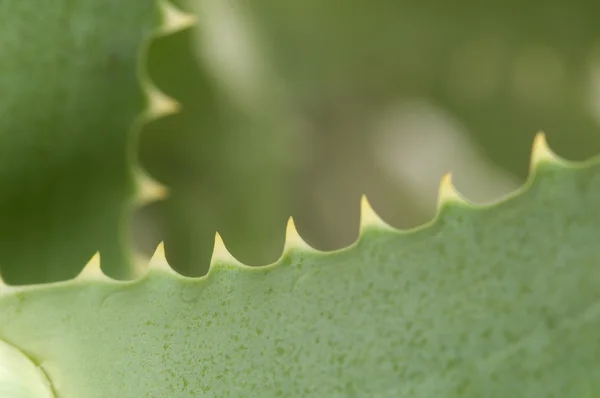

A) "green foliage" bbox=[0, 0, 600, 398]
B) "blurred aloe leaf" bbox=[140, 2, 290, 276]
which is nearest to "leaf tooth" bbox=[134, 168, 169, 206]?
"green foliage" bbox=[0, 0, 600, 398]

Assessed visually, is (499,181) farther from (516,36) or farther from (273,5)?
(273,5)

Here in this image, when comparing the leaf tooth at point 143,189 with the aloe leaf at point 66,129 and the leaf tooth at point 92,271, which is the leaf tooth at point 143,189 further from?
the leaf tooth at point 92,271

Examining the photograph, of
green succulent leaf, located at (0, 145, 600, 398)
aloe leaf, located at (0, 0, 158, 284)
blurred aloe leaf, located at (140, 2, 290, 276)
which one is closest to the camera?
green succulent leaf, located at (0, 145, 600, 398)

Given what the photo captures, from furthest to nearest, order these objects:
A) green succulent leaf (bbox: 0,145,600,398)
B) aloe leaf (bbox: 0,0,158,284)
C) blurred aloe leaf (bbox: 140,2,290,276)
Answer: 1. blurred aloe leaf (bbox: 140,2,290,276)
2. aloe leaf (bbox: 0,0,158,284)
3. green succulent leaf (bbox: 0,145,600,398)

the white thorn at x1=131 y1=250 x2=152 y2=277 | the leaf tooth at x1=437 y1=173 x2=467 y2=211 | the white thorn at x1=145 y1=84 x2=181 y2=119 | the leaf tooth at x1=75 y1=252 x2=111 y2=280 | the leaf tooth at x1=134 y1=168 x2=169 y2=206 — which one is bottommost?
the white thorn at x1=131 y1=250 x2=152 y2=277

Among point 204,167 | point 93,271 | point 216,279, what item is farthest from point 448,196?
point 204,167

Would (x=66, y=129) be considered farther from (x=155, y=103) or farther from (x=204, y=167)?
(x=204, y=167)

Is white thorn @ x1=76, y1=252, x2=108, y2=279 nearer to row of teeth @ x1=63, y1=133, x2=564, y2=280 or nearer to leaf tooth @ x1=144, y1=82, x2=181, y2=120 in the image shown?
row of teeth @ x1=63, y1=133, x2=564, y2=280
